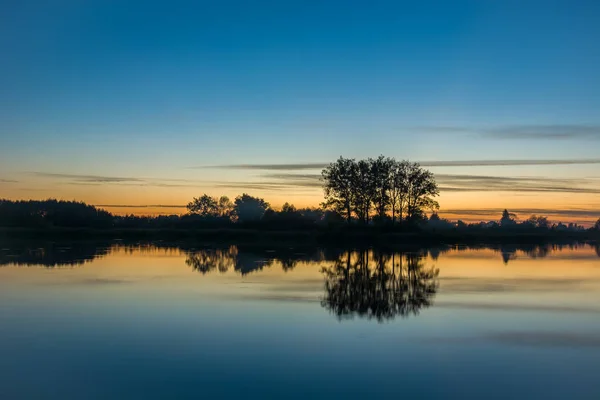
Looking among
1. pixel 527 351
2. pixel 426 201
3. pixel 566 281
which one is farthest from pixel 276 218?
pixel 527 351

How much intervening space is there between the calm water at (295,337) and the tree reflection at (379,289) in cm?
9

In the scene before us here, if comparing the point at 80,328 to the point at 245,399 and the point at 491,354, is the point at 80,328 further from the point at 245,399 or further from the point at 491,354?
the point at 491,354

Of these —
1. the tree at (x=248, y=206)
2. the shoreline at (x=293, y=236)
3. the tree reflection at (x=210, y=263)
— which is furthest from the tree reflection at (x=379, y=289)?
the tree at (x=248, y=206)

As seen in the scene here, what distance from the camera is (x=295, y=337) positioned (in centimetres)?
1419

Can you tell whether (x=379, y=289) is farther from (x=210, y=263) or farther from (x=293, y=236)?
(x=293, y=236)

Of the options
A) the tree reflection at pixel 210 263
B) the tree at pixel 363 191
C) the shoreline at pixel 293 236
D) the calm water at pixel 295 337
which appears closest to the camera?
the calm water at pixel 295 337

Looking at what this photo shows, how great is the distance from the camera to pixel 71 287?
23.2 metres

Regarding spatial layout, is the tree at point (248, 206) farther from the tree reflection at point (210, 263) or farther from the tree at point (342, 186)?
the tree reflection at point (210, 263)

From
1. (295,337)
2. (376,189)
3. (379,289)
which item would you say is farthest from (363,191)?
(295,337)

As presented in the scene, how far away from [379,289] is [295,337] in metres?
10.3

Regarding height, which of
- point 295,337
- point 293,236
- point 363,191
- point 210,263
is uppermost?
point 363,191

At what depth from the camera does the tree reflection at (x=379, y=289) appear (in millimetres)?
18484

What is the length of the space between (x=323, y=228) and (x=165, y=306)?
52449 millimetres

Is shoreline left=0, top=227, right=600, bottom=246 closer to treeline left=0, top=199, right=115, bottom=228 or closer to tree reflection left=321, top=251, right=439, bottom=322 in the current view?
treeline left=0, top=199, right=115, bottom=228
